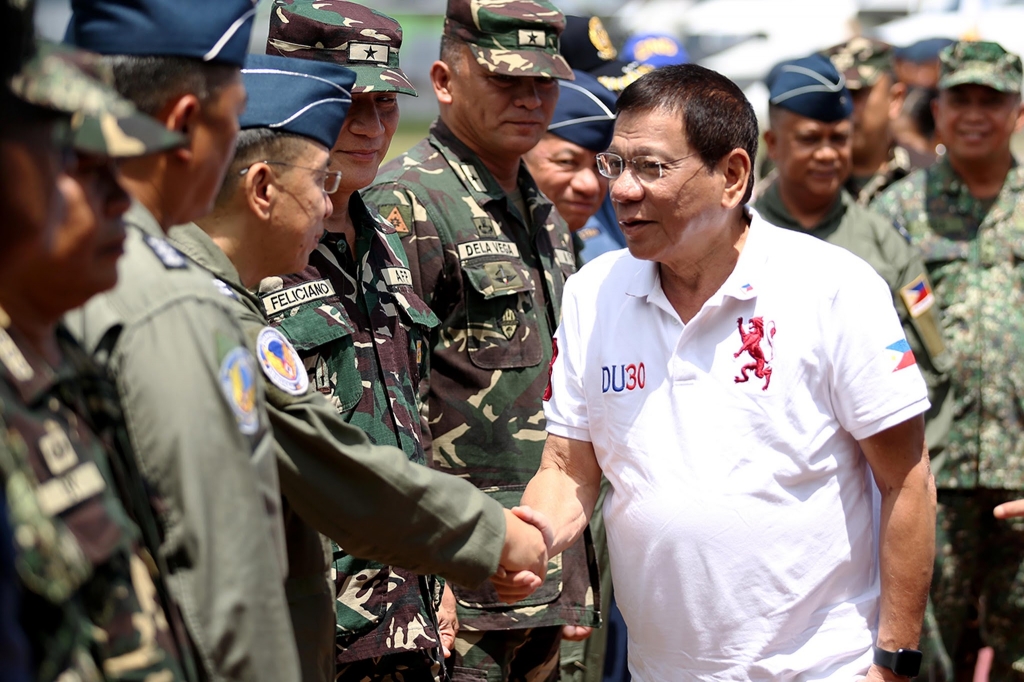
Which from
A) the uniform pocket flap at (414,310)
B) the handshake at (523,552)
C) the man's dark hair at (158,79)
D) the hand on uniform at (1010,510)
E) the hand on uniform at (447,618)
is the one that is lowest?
the hand on uniform at (447,618)

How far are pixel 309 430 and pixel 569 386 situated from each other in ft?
3.93

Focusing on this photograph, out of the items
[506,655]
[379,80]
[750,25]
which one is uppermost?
[750,25]

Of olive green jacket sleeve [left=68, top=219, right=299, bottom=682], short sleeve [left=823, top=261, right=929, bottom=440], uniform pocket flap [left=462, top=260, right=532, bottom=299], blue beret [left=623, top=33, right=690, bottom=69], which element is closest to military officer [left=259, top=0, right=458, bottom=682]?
uniform pocket flap [left=462, top=260, right=532, bottom=299]

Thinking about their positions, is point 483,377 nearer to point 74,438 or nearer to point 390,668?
point 390,668

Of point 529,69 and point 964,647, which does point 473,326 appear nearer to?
point 529,69

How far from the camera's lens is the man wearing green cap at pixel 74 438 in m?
1.65

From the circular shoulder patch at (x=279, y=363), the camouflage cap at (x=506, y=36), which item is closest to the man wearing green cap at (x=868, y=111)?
the camouflage cap at (x=506, y=36)

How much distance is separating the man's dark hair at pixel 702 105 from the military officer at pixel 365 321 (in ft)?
2.64

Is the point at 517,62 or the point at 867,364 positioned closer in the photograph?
the point at 867,364

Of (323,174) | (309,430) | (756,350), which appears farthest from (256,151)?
(756,350)

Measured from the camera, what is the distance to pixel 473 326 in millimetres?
4387

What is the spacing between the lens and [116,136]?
1.77m

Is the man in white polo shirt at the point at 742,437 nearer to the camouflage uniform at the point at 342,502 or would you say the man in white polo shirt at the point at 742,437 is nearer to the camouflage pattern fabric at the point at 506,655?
the camouflage uniform at the point at 342,502

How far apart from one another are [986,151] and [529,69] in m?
2.78
